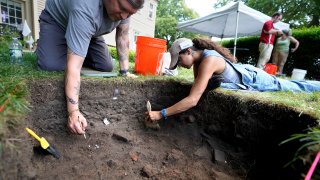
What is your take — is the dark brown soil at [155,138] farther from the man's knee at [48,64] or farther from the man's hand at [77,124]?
the man's knee at [48,64]

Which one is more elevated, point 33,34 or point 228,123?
point 33,34

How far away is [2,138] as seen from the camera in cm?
102

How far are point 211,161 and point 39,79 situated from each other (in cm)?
193

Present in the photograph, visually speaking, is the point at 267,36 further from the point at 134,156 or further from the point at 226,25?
the point at 134,156

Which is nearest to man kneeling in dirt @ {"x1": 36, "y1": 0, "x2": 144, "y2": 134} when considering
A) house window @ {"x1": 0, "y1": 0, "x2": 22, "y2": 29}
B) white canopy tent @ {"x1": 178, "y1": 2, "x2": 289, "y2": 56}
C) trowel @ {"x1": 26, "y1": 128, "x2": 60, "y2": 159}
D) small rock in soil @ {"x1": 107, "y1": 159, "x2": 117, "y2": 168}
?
trowel @ {"x1": 26, "y1": 128, "x2": 60, "y2": 159}

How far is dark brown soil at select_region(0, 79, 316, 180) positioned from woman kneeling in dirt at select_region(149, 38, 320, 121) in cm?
30

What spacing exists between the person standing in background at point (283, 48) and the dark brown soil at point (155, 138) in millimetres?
5283

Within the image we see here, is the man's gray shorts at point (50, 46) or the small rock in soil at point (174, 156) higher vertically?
the man's gray shorts at point (50, 46)

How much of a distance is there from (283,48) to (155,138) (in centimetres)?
611

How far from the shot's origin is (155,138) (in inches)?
107

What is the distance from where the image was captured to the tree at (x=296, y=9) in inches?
702

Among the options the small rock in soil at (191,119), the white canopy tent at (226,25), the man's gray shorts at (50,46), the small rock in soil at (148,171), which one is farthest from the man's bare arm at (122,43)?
the white canopy tent at (226,25)

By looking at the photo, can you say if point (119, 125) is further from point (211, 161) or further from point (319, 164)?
point (319, 164)

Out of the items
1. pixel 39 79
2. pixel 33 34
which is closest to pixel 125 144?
pixel 39 79
